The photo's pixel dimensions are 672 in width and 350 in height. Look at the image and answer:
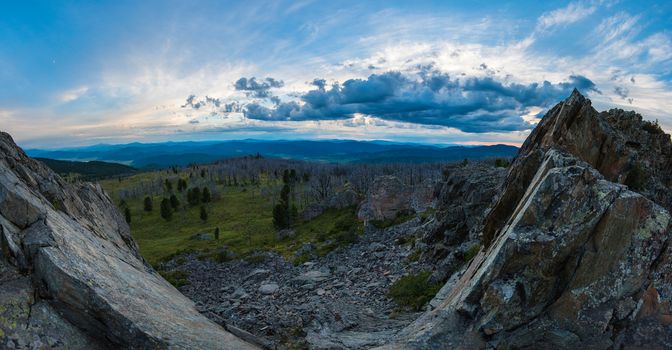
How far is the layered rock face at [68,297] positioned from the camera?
495 inches

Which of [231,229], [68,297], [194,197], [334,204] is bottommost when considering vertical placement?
[231,229]

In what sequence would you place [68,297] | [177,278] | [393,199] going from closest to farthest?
[68,297] → [177,278] → [393,199]

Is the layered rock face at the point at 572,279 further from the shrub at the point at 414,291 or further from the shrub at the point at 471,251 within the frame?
the shrub at the point at 471,251

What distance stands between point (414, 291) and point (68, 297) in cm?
1987

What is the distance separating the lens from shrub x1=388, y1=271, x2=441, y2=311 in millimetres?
24359

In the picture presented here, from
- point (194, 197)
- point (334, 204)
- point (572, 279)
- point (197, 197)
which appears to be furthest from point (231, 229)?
point (572, 279)

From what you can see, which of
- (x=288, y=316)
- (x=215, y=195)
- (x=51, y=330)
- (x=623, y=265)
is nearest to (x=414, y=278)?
(x=288, y=316)

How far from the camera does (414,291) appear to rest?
1013 inches

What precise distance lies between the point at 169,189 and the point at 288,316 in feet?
606

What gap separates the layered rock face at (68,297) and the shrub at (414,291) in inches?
447

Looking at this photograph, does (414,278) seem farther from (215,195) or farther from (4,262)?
(215,195)

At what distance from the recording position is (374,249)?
143 ft

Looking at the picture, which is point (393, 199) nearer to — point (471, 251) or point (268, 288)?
point (268, 288)

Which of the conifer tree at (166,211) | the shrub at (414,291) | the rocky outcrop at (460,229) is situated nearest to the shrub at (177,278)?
the shrub at (414,291)
